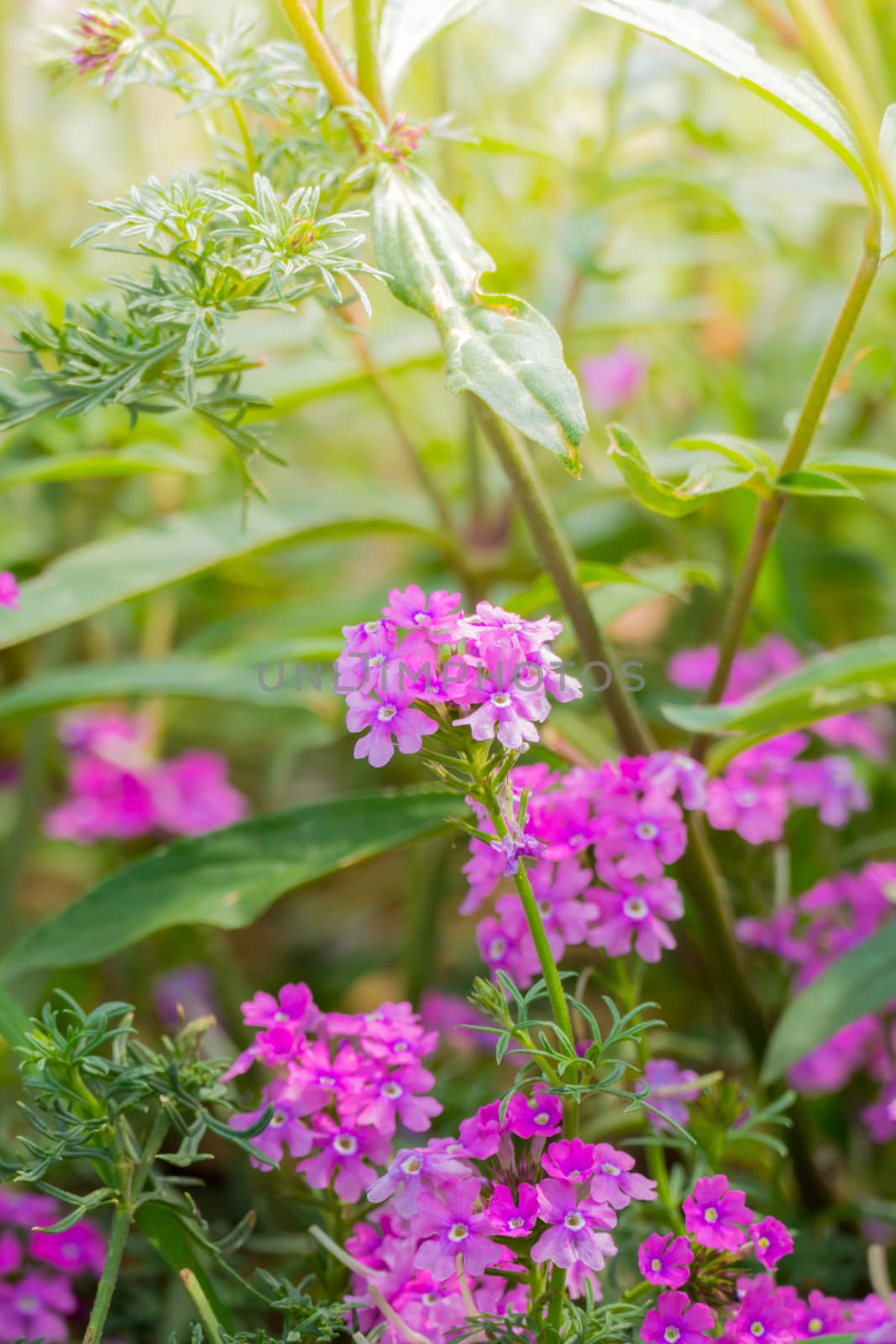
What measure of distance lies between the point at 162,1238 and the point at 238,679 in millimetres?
502

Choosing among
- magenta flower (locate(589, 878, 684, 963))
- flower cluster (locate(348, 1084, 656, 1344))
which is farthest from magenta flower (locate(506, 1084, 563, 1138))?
magenta flower (locate(589, 878, 684, 963))

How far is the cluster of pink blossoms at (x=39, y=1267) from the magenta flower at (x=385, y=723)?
0.40 metres

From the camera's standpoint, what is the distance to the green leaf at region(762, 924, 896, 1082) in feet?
2.46

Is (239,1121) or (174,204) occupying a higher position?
(174,204)

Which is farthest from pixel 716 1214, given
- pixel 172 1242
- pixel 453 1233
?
pixel 172 1242

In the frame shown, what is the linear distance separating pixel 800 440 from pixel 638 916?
29 centimetres

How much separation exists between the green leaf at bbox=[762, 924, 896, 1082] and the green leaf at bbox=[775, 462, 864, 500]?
322 millimetres

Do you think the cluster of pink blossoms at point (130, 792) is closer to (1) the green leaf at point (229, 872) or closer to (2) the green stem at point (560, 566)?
(1) the green leaf at point (229, 872)

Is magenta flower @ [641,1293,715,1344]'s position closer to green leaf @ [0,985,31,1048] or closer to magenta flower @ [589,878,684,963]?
magenta flower @ [589,878,684,963]

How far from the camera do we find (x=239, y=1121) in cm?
63

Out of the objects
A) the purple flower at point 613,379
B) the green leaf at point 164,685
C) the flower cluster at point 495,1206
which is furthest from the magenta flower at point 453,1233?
the purple flower at point 613,379

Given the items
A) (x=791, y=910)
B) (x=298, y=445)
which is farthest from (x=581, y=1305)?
(x=298, y=445)

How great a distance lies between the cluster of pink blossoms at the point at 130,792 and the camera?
1115 millimetres

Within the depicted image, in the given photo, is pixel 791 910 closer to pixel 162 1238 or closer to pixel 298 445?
pixel 162 1238
